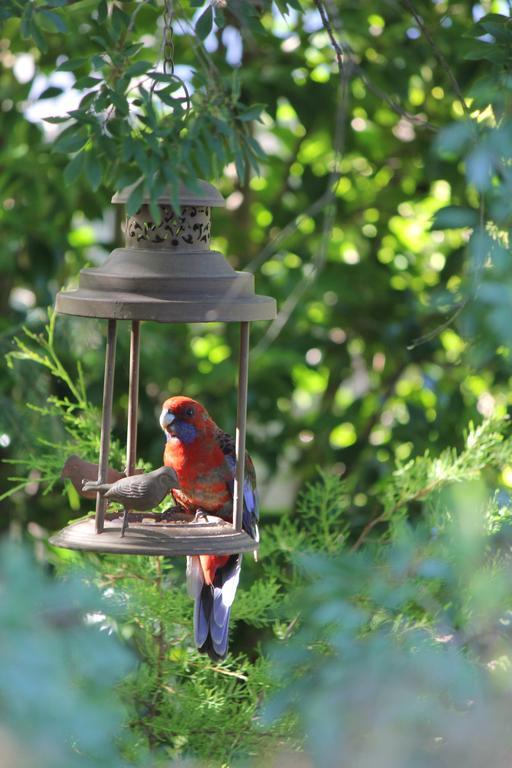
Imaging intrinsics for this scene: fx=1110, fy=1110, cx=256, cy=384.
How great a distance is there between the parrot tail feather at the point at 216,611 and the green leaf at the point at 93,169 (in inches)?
34.4

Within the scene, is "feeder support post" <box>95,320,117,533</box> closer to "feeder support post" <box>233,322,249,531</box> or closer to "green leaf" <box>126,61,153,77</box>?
"feeder support post" <box>233,322,249,531</box>

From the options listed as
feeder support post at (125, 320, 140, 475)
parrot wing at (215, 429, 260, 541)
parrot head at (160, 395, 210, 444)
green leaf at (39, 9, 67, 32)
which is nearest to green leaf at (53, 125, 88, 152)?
green leaf at (39, 9, 67, 32)

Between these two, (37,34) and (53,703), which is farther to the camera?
(37,34)

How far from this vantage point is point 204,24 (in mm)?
2275

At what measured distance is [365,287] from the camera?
13.5ft

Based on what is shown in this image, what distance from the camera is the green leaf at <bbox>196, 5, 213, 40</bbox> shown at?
2271 mm

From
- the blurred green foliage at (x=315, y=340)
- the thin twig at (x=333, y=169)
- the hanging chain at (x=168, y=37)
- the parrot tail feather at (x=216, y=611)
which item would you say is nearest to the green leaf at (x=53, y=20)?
the blurred green foliage at (x=315, y=340)

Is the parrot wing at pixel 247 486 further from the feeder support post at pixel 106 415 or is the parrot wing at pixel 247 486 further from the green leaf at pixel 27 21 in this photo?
the green leaf at pixel 27 21

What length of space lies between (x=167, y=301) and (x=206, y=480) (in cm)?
49

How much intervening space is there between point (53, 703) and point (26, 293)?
347 centimetres

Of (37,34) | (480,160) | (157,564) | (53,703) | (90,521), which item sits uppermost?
(37,34)

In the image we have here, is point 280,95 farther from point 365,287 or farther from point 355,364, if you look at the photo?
point 355,364

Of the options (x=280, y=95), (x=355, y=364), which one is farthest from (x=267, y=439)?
(x=280, y=95)

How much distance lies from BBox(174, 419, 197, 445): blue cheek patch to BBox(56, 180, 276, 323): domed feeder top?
13.8 inches
